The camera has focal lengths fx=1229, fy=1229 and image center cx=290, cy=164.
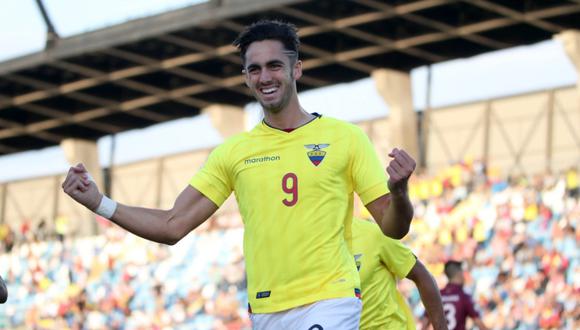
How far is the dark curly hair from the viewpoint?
5152 millimetres

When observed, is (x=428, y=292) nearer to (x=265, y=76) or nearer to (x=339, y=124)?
(x=339, y=124)

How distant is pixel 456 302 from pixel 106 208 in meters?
7.50

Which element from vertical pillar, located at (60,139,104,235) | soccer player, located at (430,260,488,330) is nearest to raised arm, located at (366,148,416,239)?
soccer player, located at (430,260,488,330)

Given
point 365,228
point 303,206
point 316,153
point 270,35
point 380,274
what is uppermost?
point 270,35

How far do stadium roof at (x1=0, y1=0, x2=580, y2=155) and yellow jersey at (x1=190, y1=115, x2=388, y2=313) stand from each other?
17.2 metres

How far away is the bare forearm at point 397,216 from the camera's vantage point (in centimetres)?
483

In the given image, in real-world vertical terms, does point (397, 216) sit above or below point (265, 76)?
below

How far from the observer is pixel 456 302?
12.2 meters

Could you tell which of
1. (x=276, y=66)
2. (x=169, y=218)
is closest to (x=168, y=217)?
(x=169, y=218)

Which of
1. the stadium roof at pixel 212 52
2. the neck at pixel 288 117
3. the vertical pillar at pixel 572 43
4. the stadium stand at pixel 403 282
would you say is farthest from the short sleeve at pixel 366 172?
the vertical pillar at pixel 572 43

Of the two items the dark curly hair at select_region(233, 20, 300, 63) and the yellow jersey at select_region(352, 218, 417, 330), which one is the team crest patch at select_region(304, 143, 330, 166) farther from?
the yellow jersey at select_region(352, 218, 417, 330)

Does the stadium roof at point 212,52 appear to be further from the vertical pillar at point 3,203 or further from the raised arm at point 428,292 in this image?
the raised arm at point 428,292

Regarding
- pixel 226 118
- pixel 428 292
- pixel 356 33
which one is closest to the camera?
pixel 428 292

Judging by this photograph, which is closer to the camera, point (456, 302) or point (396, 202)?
point (396, 202)
